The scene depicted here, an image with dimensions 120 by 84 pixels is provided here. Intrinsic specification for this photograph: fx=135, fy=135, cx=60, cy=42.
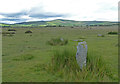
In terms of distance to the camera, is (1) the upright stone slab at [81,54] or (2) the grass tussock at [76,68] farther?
(1) the upright stone slab at [81,54]

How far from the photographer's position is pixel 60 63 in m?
6.66

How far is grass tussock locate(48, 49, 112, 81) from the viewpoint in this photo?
5613mm

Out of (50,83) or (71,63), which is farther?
(71,63)

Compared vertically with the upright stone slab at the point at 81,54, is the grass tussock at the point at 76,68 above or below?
below

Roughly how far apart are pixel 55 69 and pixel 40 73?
740mm

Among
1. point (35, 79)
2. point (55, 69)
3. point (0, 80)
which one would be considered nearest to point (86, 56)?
point (55, 69)

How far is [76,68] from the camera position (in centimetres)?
612

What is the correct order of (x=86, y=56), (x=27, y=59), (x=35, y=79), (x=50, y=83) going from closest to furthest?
(x=50, y=83), (x=35, y=79), (x=86, y=56), (x=27, y=59)

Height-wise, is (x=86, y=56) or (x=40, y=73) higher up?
(x=86, y=56)

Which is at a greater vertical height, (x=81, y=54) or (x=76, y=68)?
(x=81, y=54)

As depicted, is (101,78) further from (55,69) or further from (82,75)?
(55,69)

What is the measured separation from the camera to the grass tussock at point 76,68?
18.4 feet

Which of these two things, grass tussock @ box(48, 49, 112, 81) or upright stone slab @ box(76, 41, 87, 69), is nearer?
grass tussock @ box(48, 49, 112, 81)

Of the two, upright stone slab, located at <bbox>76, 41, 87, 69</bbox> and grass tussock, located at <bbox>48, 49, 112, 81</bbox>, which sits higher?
upright stone slab, located at <bbox>76, 41, 87, 69</bbox>
